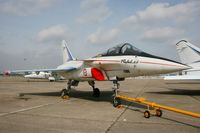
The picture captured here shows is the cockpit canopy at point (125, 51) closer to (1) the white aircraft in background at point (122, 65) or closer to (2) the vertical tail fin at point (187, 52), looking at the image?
(1) the white aircraft in background at point (122, 65)

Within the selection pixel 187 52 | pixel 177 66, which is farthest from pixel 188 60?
pixel 177 66

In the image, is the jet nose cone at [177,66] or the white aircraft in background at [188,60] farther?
the white aircraft in background at [188,60]

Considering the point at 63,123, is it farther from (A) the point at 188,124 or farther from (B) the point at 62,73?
(B) the point at 62,73

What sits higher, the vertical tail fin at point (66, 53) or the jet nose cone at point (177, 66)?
the vertical tail fin at point (66, 53)

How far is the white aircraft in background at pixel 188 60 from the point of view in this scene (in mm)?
14841

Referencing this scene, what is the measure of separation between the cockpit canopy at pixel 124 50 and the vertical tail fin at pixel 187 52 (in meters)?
8.36

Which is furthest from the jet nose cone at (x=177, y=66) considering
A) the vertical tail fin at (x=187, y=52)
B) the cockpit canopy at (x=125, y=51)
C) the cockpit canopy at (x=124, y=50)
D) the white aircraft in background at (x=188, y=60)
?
the vertical tail fin at (x=187, y=52)

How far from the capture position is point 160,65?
26.3ft

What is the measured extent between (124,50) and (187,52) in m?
8.63

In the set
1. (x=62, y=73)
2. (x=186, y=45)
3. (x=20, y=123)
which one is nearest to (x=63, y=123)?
(x=20, y=123)

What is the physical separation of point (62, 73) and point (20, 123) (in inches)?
277

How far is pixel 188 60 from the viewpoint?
16156 millimetres

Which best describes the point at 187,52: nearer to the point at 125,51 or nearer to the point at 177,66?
the point at 125,51

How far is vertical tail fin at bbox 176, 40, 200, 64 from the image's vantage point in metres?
15.7
